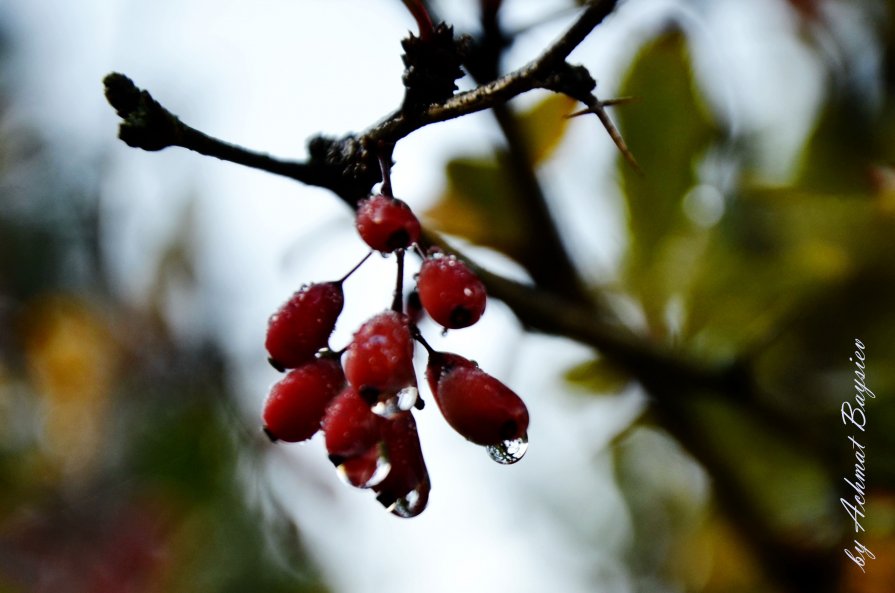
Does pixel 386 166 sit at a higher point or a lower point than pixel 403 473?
higher

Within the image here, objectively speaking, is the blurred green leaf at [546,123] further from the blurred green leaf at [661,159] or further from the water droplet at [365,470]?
the water droplet at [365,470]

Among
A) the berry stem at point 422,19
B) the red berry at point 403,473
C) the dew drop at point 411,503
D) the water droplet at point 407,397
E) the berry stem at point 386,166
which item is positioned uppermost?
the berry stem at point 422,19

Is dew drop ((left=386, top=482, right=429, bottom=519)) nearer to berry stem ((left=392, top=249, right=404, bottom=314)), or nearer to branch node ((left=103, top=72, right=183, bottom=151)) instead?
berry stem ((left=392, top=249, right=404, bottom=314))

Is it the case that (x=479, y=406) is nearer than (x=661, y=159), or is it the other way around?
(x=479, y=406)

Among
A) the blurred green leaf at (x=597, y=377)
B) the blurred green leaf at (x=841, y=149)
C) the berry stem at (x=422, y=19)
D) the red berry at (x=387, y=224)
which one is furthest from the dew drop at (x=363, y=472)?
the blurred green leaf at (x=841, y=149)

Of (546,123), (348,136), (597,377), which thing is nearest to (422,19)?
(348,136)

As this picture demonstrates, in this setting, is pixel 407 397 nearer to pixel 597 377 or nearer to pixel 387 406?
pixel 387 406

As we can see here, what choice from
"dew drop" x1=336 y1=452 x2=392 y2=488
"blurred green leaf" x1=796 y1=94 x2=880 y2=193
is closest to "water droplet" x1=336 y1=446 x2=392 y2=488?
"dew drop" x1=336 y1=452 x2=392 y2=488
